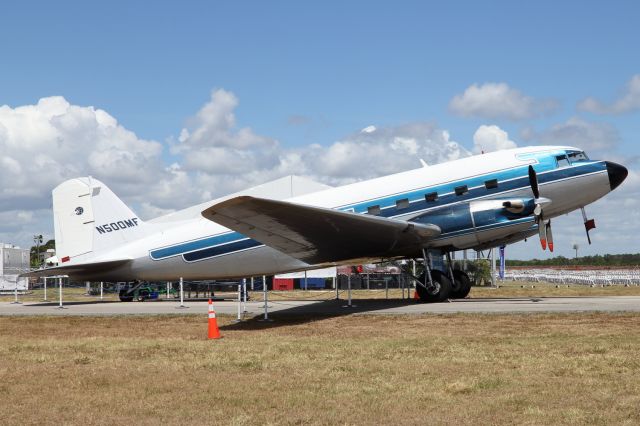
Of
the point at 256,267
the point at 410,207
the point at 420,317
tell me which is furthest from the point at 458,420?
the point at 256,267

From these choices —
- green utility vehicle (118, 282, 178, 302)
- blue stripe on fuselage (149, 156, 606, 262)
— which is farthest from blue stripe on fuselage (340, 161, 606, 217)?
green utility vehicle (118, 282, 178, 302)

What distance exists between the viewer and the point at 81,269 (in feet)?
100

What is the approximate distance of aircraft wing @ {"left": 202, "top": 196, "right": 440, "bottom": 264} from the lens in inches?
791

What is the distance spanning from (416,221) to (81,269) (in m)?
15.8

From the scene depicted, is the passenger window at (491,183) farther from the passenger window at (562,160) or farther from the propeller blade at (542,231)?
the passenger window at (562,160)

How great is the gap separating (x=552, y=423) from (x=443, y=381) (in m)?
2.78

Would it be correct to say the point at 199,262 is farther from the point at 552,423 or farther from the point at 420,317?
the point at 552,423

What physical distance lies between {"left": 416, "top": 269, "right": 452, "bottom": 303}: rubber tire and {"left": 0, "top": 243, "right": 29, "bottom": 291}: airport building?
44900 millimetres

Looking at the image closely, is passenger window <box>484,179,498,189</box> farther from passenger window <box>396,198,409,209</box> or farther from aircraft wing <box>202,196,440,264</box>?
passenger window <box>396,198,409,209</box>

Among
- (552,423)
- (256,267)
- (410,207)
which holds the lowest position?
(552,423)

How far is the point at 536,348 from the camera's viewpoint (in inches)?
538

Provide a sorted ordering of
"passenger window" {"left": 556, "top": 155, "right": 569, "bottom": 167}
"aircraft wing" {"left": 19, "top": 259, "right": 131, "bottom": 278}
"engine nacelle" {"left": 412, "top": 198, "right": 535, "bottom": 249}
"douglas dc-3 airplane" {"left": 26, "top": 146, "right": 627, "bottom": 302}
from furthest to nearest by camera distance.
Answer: "aircraft wing" {"left": 19, "top": 259, "right": 131, "bottom": 278} < "passenger window" {"left": 556, "top": 155, "right": 569, "bottom": 167} < "engine nacelle" {"left": 412, "top": 198, "right": 535, "bottom": 249} < "douglas dc-3 airplane" {"left": 26, "top": 146, "right": 627, "bottom": 302}

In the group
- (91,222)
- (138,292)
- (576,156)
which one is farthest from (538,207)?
(138,292)

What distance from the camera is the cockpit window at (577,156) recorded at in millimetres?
25062
